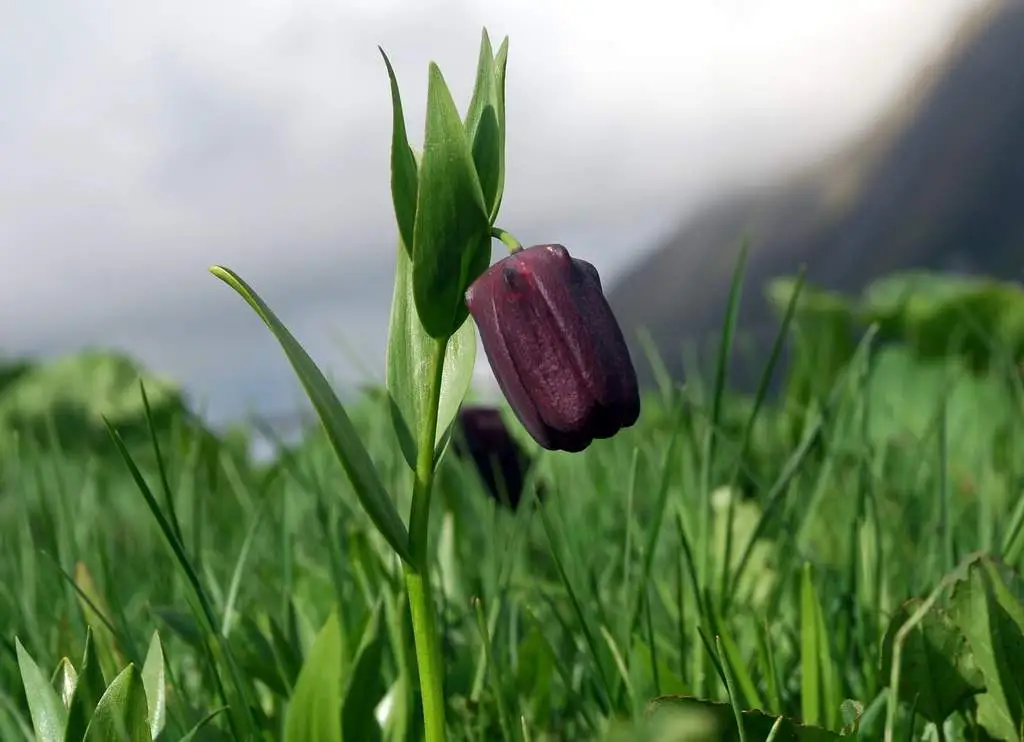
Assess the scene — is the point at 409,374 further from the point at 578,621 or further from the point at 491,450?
the point at 491,450

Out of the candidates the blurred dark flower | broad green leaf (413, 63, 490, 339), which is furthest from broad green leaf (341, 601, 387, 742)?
the blurred dark flower

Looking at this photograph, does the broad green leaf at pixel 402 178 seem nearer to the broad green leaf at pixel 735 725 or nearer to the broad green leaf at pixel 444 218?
the broad green leaf at pixel 444 218

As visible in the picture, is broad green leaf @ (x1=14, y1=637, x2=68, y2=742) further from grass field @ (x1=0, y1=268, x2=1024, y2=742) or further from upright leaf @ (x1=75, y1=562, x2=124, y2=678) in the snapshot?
upright leaf @ (x1=75, y1=562, x2=124, y2=678)

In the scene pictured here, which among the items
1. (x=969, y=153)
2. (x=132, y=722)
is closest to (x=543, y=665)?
(x=132, y=722)

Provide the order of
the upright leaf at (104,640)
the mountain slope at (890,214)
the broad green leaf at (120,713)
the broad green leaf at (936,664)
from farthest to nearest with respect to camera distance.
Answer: the mountain slope at (890,214) → the upright leaf at (104,640) → the broad green leaf at (936,664) → the broad green leaf at (120,713)

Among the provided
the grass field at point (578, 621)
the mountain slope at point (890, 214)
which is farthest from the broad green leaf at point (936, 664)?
the mountain slope at point (890, 214)

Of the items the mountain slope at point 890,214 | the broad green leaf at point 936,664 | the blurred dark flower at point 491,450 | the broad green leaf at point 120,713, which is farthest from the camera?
the mountain slope at point 890,214
